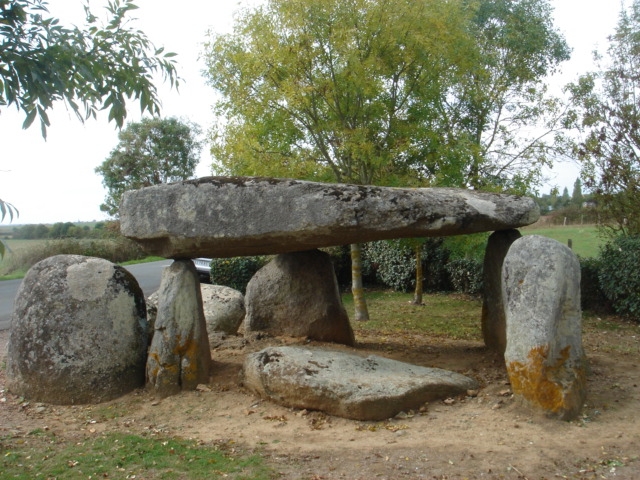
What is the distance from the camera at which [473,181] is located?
12344mm

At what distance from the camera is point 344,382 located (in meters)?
6.27

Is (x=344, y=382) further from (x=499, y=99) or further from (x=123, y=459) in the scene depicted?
(x=499, y=99)

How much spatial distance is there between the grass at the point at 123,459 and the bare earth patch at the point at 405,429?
19cm

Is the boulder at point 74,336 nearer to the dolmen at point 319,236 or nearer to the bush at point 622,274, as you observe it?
the dolmen at point 319,236

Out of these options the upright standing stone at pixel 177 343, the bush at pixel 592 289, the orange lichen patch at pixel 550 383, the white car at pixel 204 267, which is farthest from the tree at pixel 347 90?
the white car at pixel 204 267

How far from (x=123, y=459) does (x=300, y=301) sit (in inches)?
150

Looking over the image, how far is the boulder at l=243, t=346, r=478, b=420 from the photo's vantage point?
20.0 feet

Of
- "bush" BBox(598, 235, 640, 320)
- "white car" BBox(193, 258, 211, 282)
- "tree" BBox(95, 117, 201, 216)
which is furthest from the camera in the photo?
"tree" BBox(95, 117, 201, 216)

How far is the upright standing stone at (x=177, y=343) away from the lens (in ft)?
22.9

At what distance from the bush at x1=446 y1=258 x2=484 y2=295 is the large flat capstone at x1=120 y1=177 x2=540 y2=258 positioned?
885 centimetres

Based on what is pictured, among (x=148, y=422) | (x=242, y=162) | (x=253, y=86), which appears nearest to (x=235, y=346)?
(x=148, y=422)

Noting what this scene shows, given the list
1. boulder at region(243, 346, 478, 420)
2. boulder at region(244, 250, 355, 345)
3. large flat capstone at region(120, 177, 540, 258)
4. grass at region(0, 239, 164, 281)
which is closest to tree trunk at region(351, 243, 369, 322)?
boulder at region(244, 250, 355, 345)

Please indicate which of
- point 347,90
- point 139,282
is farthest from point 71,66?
point 139,282

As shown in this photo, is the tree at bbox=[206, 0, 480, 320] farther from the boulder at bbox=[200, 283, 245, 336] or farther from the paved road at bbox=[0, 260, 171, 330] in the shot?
the paved road at bbox=[0, 260, 171, 330]
